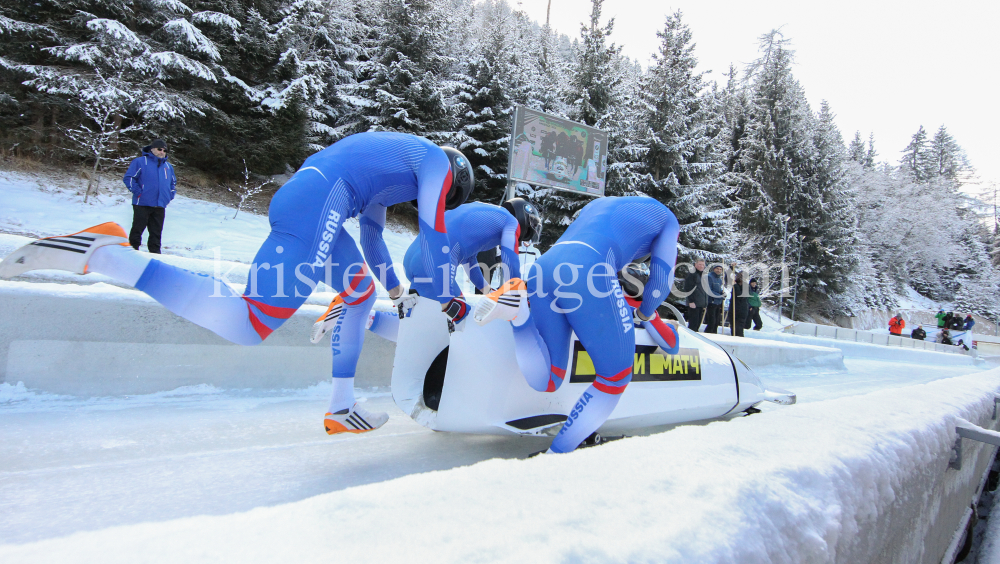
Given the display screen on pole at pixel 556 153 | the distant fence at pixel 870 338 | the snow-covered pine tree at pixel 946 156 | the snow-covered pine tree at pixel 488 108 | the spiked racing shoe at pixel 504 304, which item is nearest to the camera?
the spiked racing shoe at pixel 504 304

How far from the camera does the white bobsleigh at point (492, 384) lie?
1.90 meters

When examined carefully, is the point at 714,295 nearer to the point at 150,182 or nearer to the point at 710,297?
the point at 710,297

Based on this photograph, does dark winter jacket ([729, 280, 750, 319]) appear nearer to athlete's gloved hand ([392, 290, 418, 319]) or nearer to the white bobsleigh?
the white bobsleigh

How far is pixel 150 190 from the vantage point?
5031 millimetres

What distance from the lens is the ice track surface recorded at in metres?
1.29

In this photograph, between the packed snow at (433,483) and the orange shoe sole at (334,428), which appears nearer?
the packed snow at (433,483)

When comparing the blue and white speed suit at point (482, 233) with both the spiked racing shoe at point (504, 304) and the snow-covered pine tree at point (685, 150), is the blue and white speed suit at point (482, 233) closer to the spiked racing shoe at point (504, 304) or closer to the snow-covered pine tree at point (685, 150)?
the spiked racing shoe at point (504, 304)

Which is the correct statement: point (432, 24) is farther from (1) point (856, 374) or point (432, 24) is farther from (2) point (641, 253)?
(2) point (641, 253)

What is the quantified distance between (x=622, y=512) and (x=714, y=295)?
23.8ft

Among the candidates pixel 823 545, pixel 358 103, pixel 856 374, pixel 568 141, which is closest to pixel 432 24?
pixel 358 103

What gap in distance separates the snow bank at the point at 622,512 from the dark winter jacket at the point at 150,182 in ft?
18.1

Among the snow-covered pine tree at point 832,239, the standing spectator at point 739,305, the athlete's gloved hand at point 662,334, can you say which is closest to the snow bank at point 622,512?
the athlete's gloved hand at point 662,334

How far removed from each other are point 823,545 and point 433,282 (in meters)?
1.53

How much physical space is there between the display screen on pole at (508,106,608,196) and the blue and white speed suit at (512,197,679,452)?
7465 millimetres
